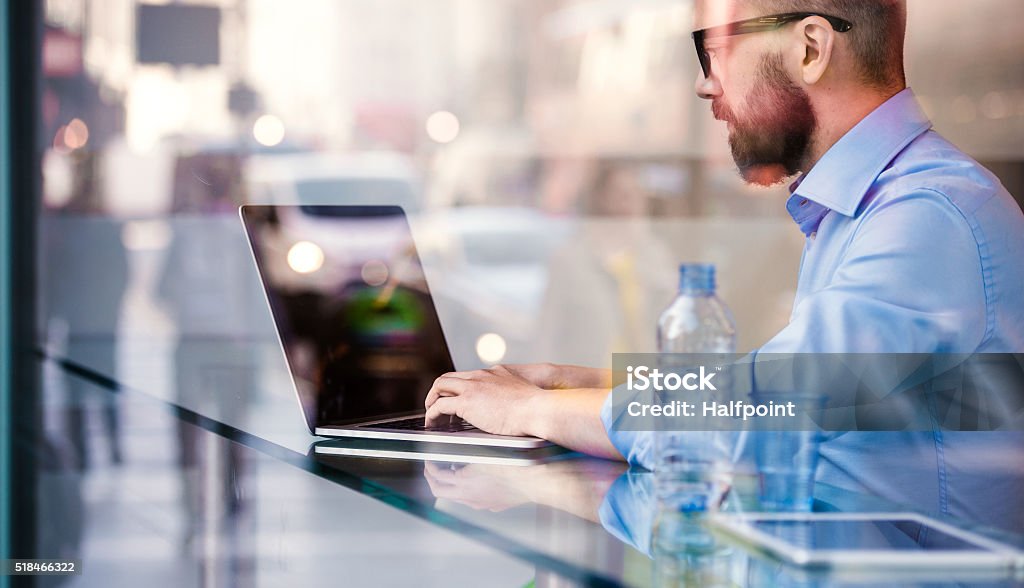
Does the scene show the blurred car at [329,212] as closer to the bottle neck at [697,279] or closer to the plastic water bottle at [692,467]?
the plastic water bottle at [692,467]

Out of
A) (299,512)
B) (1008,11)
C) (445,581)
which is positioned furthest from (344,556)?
(1008,11)

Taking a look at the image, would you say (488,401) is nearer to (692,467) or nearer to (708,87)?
(692,467)

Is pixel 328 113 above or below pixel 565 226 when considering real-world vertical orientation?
above

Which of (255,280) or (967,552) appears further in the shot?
(255,280)

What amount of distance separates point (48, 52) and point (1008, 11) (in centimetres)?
330

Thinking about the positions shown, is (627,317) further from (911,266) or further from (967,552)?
(967,552)

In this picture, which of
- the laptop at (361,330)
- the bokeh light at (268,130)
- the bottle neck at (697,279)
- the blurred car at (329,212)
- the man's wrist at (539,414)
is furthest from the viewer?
the bokeh light at (268,130)

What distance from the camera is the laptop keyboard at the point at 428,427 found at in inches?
47.3

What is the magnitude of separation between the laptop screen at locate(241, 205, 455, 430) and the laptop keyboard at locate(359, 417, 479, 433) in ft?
0.20

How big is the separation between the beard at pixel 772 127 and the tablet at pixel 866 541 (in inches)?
26.0

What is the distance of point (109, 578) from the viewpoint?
296 centimetres

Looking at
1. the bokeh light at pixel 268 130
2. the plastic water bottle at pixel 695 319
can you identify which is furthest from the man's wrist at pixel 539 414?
the bokeh light at pixel 268 130

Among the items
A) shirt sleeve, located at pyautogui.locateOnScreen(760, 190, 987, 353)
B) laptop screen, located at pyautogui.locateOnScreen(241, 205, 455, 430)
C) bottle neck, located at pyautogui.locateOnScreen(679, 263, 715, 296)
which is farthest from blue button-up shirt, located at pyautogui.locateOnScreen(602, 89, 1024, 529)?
bottle neck, located at pyautogui.locateOnScreen(679, 263, 715, 296)

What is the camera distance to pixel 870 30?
4.23 feet
